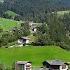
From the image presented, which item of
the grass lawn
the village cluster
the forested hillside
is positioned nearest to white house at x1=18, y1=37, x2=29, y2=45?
the grass lawn

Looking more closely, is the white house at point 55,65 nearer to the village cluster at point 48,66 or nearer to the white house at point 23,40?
the village cluster at point 48,66

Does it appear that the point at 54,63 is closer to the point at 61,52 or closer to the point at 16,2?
the point at 61,52

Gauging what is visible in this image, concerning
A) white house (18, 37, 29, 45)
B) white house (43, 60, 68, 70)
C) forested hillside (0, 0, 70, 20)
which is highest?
forested hillside (0, 0, 70, 20)

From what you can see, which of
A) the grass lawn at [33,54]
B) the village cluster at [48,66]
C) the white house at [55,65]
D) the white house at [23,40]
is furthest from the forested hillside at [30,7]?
the village cluster at [48,66]

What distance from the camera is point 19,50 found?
47188 mm

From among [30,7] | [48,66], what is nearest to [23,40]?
[48,66]

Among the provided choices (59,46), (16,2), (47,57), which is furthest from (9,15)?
(47,57)

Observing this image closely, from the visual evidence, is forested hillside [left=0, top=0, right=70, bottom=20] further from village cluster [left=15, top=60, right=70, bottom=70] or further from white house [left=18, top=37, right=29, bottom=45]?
village cluster [left=15, top=60, right=70, bottom=70]

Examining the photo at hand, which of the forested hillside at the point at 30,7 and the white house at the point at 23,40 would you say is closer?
the white house at the point at 23,40

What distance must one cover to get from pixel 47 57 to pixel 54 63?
7.15 m

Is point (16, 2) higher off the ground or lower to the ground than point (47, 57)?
higher

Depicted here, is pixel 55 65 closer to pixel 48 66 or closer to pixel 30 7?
pixel 48 66

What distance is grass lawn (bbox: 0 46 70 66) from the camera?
42.2 metres

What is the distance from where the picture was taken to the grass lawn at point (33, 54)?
138 ft
